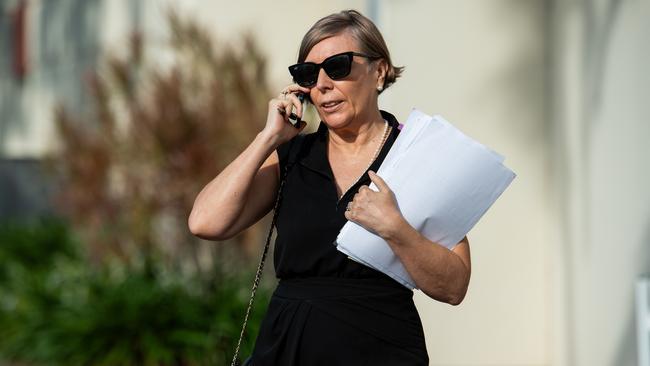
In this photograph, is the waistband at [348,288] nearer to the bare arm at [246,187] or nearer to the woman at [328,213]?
the woman at [328,213]

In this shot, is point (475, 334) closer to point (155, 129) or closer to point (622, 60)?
point (622, 60)

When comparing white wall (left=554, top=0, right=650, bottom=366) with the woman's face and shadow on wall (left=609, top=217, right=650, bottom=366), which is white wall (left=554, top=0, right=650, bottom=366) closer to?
shadow on wall (left=609, top=217, right=650, bottom=366)

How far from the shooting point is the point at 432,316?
5.94 metres

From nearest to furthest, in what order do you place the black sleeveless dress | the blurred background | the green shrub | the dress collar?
the black sleeveless dress, the dress collar, the blurred background, the green shrub

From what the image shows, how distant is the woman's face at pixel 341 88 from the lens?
3006mm

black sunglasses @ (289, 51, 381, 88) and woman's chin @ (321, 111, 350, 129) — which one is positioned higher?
black sunglasses @ (289, 51, 381, 88)

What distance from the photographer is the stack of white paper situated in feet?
9.15

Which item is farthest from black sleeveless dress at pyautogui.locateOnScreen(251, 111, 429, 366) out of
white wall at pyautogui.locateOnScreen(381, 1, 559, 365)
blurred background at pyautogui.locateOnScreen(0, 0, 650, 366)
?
white wall at pyautogui.locateOnScreen(381, 1, 559, 365)

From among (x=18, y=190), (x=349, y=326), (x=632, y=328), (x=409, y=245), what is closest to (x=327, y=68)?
(x=409, y=245)

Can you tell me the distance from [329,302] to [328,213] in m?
0.24

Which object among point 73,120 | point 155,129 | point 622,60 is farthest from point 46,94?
point 622,60

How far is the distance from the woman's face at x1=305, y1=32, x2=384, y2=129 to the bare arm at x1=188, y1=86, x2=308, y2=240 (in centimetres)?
11

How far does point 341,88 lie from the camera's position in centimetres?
301

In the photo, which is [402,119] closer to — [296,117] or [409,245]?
[296,117]
